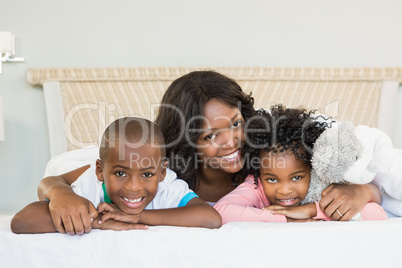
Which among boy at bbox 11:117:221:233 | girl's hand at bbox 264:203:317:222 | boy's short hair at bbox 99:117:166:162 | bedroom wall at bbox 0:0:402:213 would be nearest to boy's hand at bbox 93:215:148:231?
boy at bbox 11:117:221:233

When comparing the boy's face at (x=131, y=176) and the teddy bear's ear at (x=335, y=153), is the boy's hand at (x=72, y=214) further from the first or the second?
the teddy bear's ear at (x=335, y=153)

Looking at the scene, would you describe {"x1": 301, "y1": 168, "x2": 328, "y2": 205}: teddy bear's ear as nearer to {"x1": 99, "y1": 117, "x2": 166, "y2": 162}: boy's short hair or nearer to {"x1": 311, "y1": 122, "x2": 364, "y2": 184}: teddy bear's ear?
{"x1": 311, "y1": 122, "x2": 364, "y2": 184}: teddy bear's ear

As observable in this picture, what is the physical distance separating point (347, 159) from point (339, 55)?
2.20 metres

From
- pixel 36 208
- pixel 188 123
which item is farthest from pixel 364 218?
pixel 36 208

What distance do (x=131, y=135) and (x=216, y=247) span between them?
497 mm

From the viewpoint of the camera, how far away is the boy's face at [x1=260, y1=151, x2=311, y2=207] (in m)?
1.67

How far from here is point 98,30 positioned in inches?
135

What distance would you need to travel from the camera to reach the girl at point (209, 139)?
1.59 metres

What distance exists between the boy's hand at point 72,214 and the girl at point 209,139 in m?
0.18

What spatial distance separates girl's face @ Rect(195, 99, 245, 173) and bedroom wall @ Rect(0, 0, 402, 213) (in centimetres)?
161

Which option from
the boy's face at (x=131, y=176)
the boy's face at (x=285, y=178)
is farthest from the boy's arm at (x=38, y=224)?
the boy's face at (x=285, y=178)

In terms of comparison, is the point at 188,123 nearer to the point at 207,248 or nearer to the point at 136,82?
the point at 207,248

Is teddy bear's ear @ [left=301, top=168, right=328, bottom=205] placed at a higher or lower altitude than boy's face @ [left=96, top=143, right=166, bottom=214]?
lower

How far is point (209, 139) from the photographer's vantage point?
1.89 metres
